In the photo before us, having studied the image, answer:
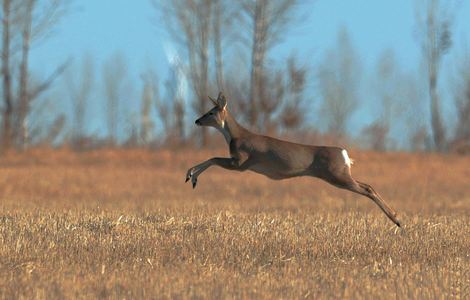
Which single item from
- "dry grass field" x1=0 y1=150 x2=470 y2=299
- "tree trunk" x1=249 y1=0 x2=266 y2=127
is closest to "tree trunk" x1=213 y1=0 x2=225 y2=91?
"tree trunk" x1=249 y1=0 x2=266 y2=127

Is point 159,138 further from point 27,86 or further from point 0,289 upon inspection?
point 0,289

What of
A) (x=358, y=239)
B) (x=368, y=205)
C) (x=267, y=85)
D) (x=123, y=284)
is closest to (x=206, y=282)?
(x=123, y=284)

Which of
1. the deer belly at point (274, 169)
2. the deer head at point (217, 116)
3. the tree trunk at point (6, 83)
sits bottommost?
the deer belly at point (274, 169)

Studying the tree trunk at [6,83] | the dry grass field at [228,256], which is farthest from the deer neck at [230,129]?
the tree trunk at [6,83]

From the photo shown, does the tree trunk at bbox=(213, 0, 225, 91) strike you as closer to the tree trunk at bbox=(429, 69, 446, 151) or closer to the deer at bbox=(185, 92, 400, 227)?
the tree trunk at bbox=(429, 69, 446, 151)

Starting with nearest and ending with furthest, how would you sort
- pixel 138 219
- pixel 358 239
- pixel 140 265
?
1. pixel 140 265
2. pixel 358 239
3. pixel 138 219

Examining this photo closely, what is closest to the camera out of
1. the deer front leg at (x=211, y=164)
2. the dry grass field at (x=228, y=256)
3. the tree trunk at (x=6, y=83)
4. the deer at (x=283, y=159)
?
the dry grass field at (x=228, y=256)

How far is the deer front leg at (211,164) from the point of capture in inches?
499

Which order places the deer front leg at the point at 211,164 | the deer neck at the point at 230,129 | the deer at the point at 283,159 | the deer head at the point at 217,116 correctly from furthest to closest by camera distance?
the deer head at the point at 217,116, the deer neck at the point at 230,129, the deer at the point at 283,159, the deer front leg at the point at 211,164

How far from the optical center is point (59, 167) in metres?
28.3

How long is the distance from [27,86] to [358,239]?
25633mm

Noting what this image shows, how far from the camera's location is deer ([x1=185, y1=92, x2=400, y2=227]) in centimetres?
1309

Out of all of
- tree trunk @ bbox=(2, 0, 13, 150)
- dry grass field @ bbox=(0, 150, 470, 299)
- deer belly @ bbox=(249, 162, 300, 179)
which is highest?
tree trunk @ bbox=(2, 0, 13, 150)

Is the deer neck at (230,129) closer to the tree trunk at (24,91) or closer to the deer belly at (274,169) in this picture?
the deer belly at (274,169)
